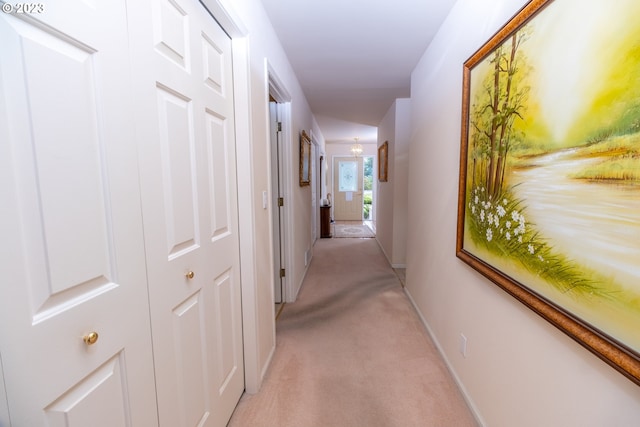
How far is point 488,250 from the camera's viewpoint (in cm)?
131

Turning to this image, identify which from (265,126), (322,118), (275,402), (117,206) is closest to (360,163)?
(322,118)

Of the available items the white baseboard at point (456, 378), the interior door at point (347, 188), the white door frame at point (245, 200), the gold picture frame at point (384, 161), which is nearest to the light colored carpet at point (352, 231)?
the interior door at point (347, 188)

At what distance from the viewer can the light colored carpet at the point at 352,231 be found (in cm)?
646

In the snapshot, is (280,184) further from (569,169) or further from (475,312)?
(569,169)

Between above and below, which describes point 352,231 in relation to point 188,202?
below

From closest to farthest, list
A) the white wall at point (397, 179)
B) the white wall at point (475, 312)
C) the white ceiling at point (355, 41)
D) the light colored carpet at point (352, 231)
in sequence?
the white wall at point (475, 312)
the white ceiling at point (355, 41)
the white wall at point (397, 179)
the light colored carpet at point (352, 231)

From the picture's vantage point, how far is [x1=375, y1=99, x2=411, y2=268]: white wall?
3.84m

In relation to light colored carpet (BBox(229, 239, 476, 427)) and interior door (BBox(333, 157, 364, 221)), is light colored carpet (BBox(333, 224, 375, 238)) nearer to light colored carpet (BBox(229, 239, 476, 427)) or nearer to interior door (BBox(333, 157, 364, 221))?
interior door (BBox(333, 157, 364, 221))

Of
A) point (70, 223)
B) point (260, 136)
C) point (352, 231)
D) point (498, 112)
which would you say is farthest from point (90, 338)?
point (352, 231)

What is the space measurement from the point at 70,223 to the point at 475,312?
171cm

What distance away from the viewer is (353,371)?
1.87 metres

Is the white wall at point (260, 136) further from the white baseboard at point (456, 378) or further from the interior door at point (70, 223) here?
the white baseboard at point (456, 378)

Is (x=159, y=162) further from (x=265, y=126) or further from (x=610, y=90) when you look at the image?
(x=610, y=90)

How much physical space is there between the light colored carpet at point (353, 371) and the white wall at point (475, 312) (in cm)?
16
